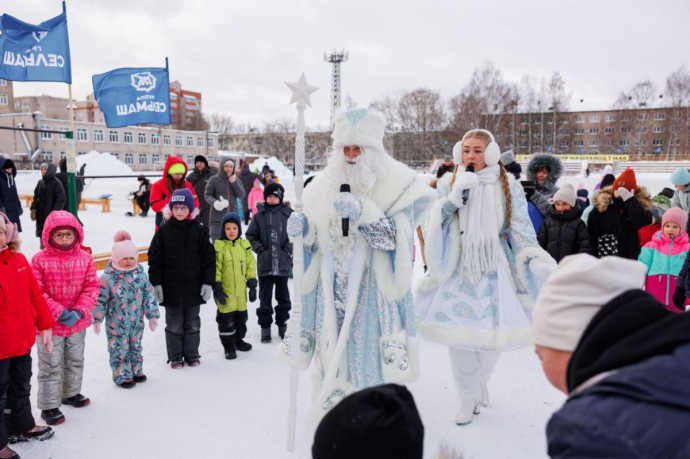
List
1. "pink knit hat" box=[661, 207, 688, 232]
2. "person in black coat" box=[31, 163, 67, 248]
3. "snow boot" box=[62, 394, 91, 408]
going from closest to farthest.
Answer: "snow boot" box=[62, 394, 91, 408]
"pink knit hat" box=[661, 207, 688, 232]
"person in black coat" box=[31, 163, 67, 248]

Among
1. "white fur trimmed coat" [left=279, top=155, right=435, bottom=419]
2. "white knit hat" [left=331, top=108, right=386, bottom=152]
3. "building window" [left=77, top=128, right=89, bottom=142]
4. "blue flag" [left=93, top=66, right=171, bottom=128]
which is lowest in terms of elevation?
"white fur trimmed coat" [left=279, top=155, right=435, bottom=419]

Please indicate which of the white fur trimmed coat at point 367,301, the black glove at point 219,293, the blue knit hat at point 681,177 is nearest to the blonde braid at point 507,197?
the white fur trimmed coat at point 367,301

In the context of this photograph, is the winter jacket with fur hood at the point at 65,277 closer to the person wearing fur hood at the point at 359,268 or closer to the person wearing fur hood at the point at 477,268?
the person wearing fur hood at the point at 359,268

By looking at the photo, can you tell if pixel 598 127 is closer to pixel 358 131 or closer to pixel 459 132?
pixel 459 132

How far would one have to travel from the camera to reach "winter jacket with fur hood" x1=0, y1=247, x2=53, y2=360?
9.14 feet

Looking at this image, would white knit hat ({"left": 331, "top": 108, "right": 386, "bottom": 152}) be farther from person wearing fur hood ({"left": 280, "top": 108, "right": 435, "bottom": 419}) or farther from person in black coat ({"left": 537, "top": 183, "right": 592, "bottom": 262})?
person in black coat ({"left": 537, "top": 183, "right": 592, "bottom": 262})

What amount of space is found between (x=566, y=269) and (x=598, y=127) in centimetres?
7823

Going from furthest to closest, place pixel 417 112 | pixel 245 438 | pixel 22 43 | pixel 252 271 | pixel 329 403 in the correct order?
1. pixel 417 112
2. pixel 22 43
3. pixel 252 271
4. pixel 245 438
5. pixel 329 403

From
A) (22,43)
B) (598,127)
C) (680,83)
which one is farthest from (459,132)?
(22,43)

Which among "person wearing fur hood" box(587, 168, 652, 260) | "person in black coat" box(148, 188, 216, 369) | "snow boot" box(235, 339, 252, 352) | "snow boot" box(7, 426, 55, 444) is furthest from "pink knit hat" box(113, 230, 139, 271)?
"person wearing fur hood" box(587, 168, 652, 260)

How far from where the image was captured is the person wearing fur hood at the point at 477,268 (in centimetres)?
316

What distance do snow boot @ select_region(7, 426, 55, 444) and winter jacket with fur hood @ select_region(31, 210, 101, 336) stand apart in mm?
597

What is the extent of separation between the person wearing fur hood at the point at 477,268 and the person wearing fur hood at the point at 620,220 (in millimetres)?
2529

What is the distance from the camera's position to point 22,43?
254 inches
